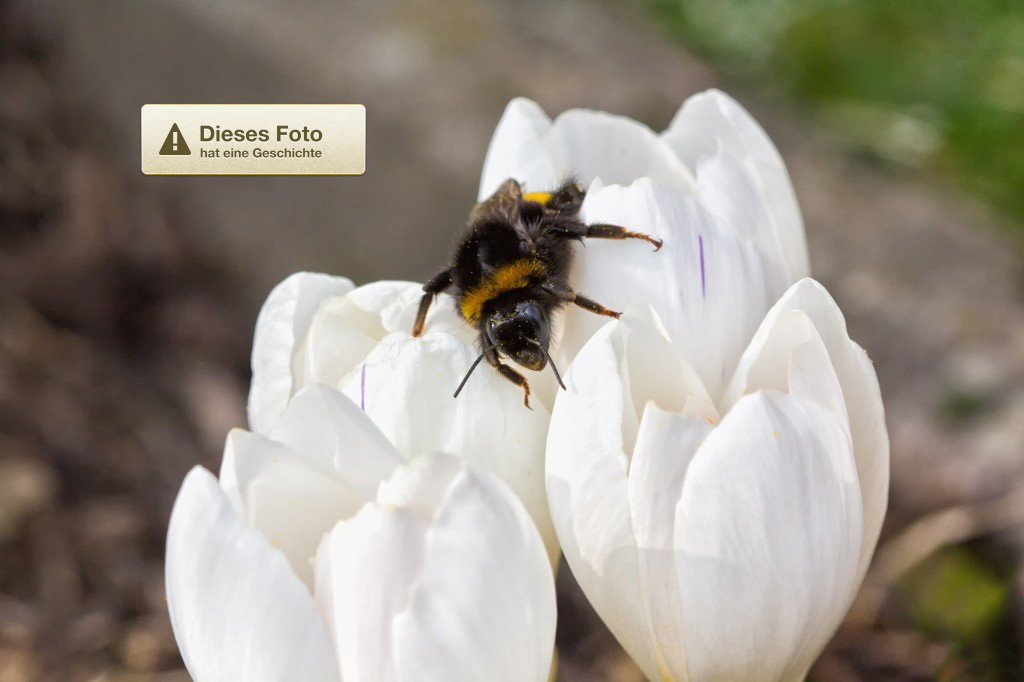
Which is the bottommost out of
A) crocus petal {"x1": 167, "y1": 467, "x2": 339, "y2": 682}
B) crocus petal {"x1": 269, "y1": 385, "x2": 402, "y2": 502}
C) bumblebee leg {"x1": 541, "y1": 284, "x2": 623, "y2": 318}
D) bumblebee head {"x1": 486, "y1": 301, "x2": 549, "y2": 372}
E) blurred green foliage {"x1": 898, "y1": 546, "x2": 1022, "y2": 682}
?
blurred green foliage {"x1": 898, "y1": 546, "x2": 1022, "y2": 682}

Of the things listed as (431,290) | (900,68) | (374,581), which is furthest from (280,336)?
(900,68)

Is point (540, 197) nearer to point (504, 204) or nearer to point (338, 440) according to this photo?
point (504, 204)

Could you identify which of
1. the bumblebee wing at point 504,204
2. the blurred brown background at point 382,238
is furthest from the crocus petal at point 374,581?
the blurred brown background at point 382,238

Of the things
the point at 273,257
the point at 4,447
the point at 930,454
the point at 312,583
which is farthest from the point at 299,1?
the point at 312,583

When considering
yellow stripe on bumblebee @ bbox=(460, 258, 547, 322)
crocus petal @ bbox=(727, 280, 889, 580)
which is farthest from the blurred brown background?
yellow stripe on bumblebee @ bbox=(460, 258, 547, 322)

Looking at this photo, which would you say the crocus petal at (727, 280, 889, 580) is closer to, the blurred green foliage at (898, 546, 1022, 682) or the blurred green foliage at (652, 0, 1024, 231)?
the blurred green foliage at (898, 546, 1022, 682)

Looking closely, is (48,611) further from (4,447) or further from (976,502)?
(976,502)
